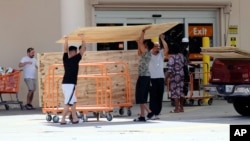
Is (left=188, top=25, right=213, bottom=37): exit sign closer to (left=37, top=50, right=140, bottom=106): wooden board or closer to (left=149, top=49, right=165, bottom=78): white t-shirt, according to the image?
(left=37, top=50, right=140, bottom=106): wooden board

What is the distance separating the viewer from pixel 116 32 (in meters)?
16.0

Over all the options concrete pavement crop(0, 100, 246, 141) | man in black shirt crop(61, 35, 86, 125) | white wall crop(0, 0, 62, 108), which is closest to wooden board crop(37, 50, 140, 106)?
concrete pavement crop(0, 100, 246, 141)

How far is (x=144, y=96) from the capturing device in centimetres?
1554

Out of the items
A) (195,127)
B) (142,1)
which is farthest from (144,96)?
(142,1)

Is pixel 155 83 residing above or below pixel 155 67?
below

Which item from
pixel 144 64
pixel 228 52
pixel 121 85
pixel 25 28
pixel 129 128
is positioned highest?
pixel 25 28

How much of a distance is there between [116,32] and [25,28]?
6.90 metres

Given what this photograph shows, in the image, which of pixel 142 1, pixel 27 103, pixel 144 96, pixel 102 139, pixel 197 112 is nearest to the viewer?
pixel 102 139

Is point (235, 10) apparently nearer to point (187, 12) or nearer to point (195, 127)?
point (187, 12)

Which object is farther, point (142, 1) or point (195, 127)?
point (142, 1)

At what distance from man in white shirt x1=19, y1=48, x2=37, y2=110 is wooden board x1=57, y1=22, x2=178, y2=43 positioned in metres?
4.99

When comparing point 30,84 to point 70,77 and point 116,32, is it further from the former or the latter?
point 70,77

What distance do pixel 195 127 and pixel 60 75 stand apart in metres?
4.29

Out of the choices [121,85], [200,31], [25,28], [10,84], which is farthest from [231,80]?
[200,31]
